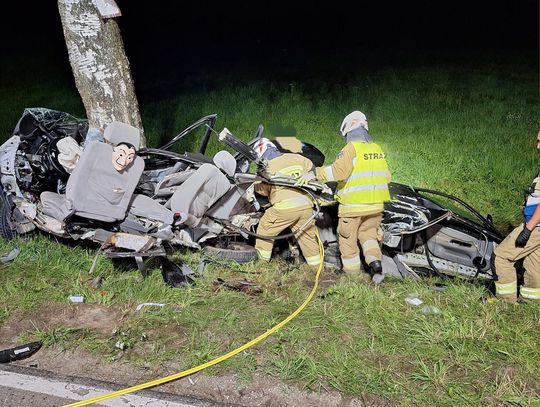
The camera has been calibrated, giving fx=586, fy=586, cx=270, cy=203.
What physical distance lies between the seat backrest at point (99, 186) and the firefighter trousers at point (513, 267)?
3329mm

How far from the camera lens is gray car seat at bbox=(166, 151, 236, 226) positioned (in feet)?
17.3

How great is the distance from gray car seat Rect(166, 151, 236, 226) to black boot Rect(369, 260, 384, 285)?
1.53 metres

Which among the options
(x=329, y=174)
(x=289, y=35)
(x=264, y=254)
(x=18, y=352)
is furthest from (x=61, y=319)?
(x=289, y=35)

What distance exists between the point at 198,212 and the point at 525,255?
2913mm

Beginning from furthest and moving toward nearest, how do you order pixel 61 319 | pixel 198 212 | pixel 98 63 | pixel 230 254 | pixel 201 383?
pixel 98 63 → pixel 230 254 → pixel 198 212 → pixel 61 319 → pixel 201 383

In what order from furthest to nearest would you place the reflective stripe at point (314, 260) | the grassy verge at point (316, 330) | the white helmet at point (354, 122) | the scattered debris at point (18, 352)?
the reflective stripe at point (314, 260) < the white helmet at point (354, 122) < the scattered debris at point (18, 352) < the grassy verge at point (316, 330)

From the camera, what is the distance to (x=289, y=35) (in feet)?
54.9

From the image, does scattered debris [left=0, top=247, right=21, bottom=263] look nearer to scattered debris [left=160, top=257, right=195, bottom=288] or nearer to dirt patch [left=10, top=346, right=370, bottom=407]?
scattered debris [left=160, top=257, right=195, bottom=288]

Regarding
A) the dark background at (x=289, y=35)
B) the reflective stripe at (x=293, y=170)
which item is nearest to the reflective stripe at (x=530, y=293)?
the reflective stripe at (x=293, y=170)

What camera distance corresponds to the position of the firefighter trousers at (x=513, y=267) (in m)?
5.06

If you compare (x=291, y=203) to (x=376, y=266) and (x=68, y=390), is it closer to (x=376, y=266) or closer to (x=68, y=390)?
(x=376, y=266)

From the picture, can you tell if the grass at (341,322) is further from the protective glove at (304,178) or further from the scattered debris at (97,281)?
the protective glove at (304,178)

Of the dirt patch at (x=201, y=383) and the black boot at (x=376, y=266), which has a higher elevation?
the black boot at (x=376, y=266)

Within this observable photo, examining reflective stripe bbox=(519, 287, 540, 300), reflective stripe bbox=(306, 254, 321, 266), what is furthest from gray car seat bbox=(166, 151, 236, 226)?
reflective stripe bbox=(519, 287, 540, 300)
